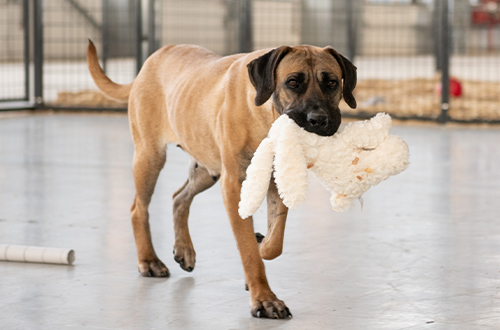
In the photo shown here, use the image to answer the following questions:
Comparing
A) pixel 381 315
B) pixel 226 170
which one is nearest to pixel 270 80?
pixel 226 170

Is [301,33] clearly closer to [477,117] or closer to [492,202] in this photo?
[477,117]

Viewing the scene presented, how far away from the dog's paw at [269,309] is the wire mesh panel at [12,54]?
31.7 ft

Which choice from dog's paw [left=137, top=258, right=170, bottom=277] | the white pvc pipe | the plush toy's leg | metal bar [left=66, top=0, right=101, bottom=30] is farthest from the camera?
metal bar [left=66, top=0, right=101, bottom=30]

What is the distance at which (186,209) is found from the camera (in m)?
4.70

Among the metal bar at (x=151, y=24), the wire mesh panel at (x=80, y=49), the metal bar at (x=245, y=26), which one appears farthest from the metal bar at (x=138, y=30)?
the metal bar at (x=245, y=26)

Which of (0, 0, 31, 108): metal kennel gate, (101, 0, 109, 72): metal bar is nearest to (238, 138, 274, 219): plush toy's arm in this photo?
(0, 0, 31, 108): metal kennel gate

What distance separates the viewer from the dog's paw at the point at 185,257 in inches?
173

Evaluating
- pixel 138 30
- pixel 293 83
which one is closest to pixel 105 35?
pixel 138 30

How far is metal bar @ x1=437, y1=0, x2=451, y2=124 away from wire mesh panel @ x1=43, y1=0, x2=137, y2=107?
13.8 feet

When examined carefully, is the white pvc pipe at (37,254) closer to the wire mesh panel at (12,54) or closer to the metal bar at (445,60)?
the metal bar at (445,60)

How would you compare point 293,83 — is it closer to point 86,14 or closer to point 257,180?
point 257,180

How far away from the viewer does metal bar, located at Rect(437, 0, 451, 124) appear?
10.7 metres

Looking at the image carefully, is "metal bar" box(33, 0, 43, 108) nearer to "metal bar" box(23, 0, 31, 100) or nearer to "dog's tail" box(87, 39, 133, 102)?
"metal bar" box(23, 0, 31, 100)

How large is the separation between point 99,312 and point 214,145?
0.92 metres
